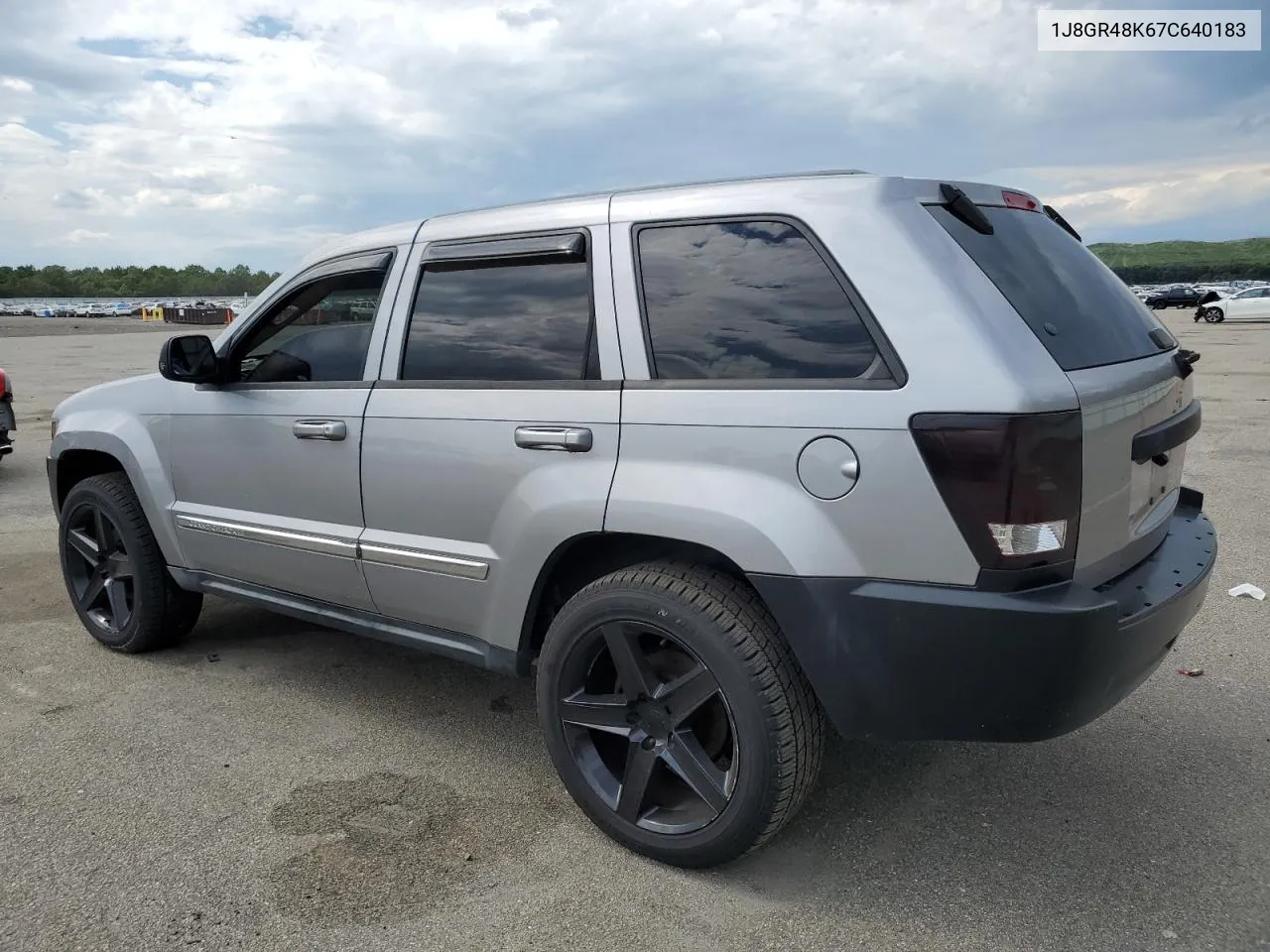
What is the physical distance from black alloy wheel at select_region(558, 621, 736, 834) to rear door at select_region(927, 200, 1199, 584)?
1037 millimetres

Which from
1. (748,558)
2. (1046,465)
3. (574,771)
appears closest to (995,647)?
(1046,465)

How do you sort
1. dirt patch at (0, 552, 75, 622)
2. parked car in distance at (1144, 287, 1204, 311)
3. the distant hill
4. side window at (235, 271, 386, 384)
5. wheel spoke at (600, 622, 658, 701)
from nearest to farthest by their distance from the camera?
wheel spoke at (600, 622, 658, 701), side window at (235, 271, 386, 384), dirt patch at (0, 552, 75, 622), parked car in distance at (1144, 287, 1204, 311), the distant hill

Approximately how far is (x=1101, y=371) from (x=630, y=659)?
1.44 meters

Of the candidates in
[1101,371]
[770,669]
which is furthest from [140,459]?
[1101,371]

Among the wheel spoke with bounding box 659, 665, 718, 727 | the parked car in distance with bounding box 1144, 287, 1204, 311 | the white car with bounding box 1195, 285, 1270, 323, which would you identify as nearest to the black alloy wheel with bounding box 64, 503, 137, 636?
the wheel spoke with bounding box 659, 665, 718, 727

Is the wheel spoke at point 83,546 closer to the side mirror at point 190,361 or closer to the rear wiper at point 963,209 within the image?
the side mirror at point 190,361

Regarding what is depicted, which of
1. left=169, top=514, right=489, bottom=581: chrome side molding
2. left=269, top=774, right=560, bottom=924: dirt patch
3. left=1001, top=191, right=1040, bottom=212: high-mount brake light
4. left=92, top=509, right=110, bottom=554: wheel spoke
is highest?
left=1001, top=191, right=1040, bottom=212: high-mount brake light

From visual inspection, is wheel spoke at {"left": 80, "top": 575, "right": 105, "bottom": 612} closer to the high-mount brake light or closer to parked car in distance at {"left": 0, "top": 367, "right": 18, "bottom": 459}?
the high-mount brake light

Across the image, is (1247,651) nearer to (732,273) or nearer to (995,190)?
(995,190)

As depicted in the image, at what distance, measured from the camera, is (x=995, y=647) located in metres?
2.27

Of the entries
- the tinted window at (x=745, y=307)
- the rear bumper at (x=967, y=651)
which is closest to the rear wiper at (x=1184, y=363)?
the rear bumper at (x=967, y=651)

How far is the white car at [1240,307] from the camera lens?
3628 cm

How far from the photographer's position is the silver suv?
7.51 feet

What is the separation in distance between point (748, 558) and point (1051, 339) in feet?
2.99
